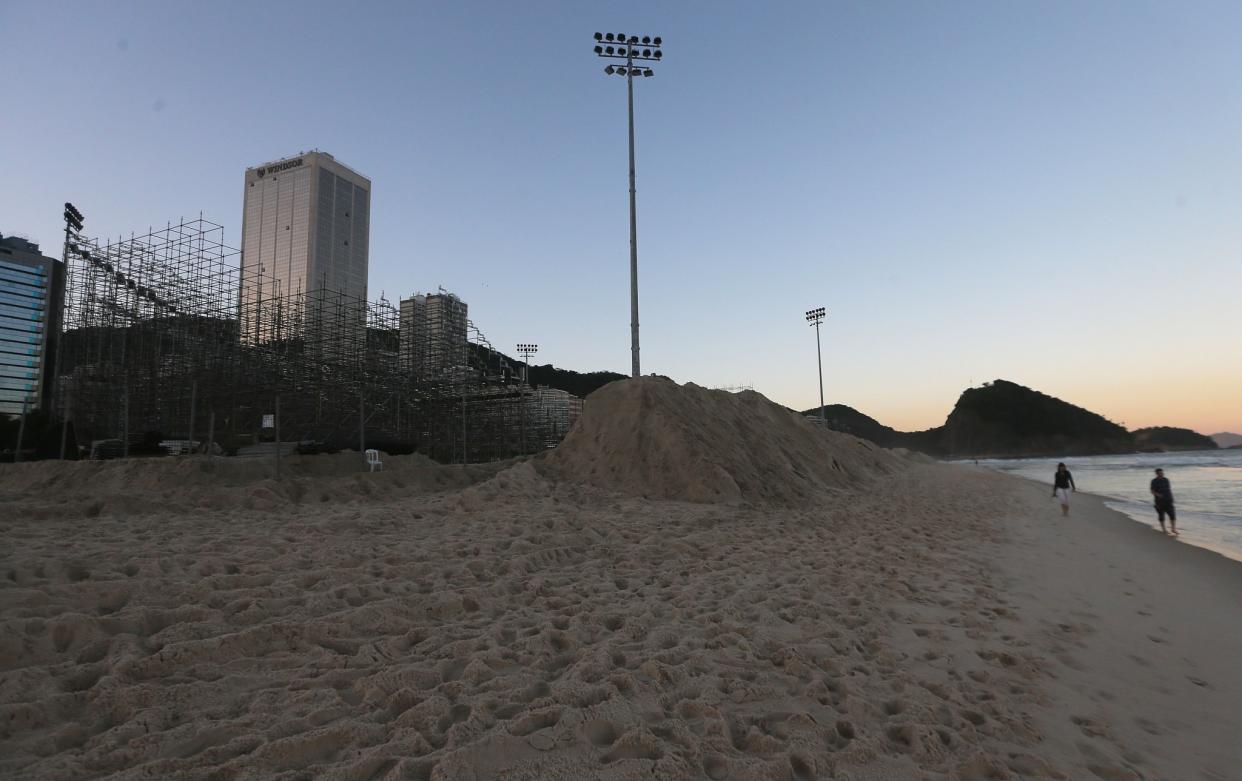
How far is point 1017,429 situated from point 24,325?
18640 cm

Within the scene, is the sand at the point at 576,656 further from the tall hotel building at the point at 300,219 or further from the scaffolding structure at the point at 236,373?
the tall hotel building at the point at 300,219

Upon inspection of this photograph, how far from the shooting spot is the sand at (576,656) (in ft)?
8.65

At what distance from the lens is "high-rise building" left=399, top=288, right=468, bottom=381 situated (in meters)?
28.5

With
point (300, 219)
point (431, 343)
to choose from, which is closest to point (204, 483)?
point (431, 343)

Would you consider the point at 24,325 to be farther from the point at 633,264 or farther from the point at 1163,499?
the point at 1163,499

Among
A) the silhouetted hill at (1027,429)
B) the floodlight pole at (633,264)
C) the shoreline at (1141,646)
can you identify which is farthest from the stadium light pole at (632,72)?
the silhouetted hill at (1027,429)

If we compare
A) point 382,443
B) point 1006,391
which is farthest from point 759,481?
point 1006,391

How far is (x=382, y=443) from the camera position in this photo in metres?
20.8

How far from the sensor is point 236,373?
22.2 metres

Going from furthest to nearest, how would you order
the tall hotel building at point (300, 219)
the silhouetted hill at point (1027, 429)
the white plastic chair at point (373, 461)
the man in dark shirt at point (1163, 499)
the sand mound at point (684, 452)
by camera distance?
1. the silhouetted hill at point (1027, 429)
2. the tall hotel building at point (300, 219)
3. the white plastic chair at point (373, 461)
4. the sand mound at point (684, 452)
5. the man in dark shirt at point (1163, 499)

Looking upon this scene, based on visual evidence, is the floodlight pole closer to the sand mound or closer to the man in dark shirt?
the sand mound

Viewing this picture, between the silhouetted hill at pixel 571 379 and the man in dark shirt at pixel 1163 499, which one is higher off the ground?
the silhouetted hill at pixel 571 379

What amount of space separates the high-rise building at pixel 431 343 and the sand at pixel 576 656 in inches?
802

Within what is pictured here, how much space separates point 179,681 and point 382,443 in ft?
61.7
